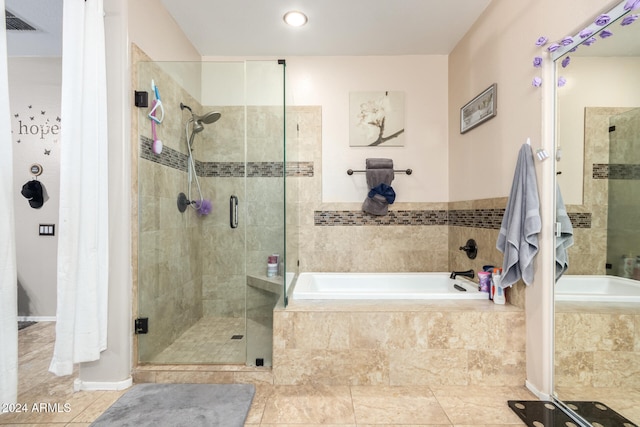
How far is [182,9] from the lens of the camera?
2385 millimetres

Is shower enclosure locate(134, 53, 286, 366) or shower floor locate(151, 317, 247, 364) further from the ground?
shower enclosure locate(134, 53, 286, 366)

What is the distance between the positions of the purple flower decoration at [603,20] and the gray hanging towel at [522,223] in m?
0.64

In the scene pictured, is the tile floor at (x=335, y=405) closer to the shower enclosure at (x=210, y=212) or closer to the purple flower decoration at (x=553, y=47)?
the shower enclosure at (x=210, y=212)

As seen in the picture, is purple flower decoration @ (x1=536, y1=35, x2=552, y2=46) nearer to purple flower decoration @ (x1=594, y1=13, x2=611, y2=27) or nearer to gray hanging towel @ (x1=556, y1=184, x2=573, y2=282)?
purple flower decoration @ (x1=594, y1=13, x2=611, y2=27)

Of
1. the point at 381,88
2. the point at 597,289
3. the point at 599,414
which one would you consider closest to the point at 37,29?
the point at 381,88

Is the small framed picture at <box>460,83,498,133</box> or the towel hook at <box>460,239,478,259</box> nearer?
the small framed picture at <box>460,83,498,133</box>

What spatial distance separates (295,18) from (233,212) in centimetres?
159

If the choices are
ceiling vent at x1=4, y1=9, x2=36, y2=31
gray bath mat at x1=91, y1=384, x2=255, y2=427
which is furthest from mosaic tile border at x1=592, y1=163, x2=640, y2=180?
ceiling vent at x1=4, y1=9, x2=36, y2=31

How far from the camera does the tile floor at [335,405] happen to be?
Answer: 5.30 feet

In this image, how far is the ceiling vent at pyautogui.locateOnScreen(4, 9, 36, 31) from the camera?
2.51m

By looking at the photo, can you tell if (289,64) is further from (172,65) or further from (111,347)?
(111,347)

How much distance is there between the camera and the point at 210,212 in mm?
2424

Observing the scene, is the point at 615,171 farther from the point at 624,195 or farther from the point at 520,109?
the point at 520,109

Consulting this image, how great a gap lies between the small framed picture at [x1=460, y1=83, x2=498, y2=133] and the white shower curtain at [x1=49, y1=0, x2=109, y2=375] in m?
2.53
